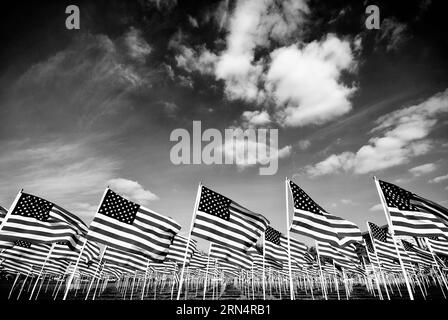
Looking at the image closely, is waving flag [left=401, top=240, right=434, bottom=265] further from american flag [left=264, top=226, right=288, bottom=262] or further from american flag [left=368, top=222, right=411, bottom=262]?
american flag [left=264, top=226, right=288, bottom=262]

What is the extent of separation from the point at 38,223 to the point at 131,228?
6.04m

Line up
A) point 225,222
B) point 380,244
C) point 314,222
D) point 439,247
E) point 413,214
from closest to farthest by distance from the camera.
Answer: point 413,214 → point 314,222 → point 225,222 → point 439,247 → point 380,244

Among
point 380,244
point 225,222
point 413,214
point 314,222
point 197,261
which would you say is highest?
point 380,244

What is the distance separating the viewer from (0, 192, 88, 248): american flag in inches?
540

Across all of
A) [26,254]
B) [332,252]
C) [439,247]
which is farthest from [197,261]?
[439,247]

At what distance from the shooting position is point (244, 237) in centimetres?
1352

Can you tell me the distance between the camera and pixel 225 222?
1327 cm

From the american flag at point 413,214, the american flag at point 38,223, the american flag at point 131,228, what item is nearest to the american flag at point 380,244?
the american flag at point 413,214

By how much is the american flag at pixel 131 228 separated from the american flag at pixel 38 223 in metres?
4.14

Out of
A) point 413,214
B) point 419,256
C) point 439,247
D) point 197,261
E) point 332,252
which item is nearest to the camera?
point 413,214

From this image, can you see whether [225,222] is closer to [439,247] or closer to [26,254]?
[26,254]

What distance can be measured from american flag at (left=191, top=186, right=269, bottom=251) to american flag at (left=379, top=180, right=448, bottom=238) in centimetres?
656
